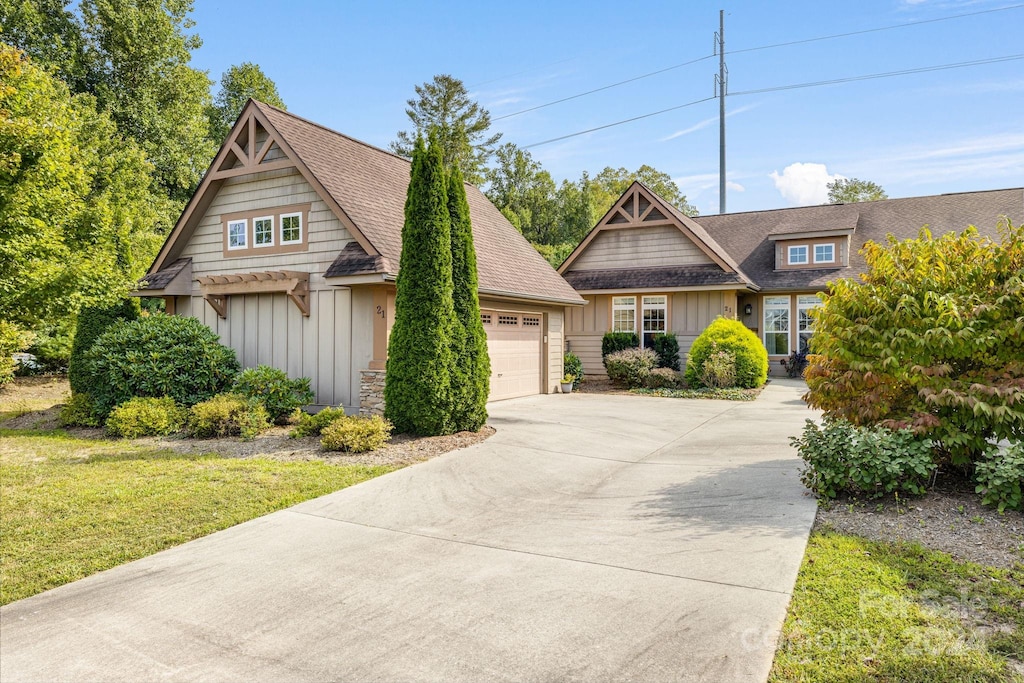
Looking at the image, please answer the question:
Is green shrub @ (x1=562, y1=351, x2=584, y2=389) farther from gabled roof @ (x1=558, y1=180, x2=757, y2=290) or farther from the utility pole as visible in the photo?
the utility pole

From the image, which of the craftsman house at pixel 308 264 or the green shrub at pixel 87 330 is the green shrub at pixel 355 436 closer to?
the craftsman house at pixel 308 264

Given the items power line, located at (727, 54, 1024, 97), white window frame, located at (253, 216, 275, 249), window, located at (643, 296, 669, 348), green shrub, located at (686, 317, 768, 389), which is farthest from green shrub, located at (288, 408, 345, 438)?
power line, located at (727, 54, 1024, 97)

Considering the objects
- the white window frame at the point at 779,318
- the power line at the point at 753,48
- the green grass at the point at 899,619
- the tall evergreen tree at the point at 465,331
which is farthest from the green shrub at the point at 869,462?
the power line at the point at 753,48

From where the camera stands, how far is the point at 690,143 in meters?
33.9

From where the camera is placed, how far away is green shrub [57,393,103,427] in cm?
1127

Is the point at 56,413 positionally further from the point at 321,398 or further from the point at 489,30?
the point at 489,30

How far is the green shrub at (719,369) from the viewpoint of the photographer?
16.8 meters

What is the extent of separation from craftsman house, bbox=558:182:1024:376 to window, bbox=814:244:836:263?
30 millimetres

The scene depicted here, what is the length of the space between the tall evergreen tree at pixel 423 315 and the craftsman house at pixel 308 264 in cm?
112

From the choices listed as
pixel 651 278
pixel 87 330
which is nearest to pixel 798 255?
pixel 651 278

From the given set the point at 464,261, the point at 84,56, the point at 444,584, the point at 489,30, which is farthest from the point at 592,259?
the point at 84,56

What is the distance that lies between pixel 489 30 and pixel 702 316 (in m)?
11.1

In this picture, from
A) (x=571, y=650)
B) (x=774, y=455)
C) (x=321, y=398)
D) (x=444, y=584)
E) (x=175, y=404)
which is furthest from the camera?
(x=321, y=398)

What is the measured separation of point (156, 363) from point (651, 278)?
14.5 m
